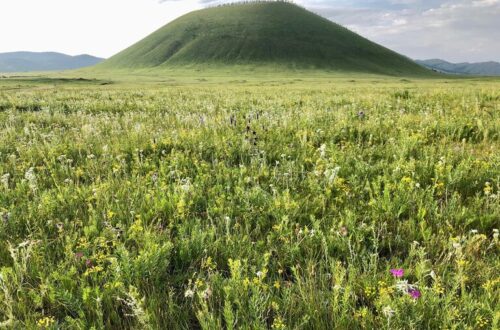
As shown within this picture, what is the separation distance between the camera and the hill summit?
6412 inches

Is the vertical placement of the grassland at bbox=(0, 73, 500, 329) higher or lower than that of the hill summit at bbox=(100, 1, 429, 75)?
lower

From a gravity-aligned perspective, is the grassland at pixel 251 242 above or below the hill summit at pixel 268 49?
below

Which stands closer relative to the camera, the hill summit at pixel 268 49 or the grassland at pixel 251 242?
the grassland at pixel 251 242

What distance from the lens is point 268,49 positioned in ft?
561

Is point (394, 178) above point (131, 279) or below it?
above

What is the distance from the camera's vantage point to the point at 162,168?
5.06 meters

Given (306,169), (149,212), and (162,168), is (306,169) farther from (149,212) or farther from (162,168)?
(149,212)

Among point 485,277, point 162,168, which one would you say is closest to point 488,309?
point 485,277

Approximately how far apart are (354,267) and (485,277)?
92 centimetres

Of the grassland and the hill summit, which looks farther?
the hill summit

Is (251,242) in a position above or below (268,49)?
below

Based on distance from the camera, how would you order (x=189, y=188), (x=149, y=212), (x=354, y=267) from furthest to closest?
(x=189, y=188), (x=149, y=212), (x=354, y=267)

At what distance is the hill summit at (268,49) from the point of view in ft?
534

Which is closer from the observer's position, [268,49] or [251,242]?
[251,242]
